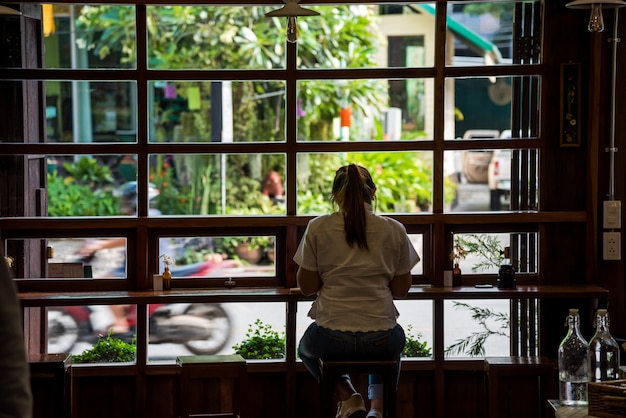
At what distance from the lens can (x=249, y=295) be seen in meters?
4.95

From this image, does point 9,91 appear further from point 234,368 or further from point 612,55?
point 612,55

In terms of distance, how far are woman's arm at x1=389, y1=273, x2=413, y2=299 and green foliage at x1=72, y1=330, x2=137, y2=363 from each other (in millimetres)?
1598

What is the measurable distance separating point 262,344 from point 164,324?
550 mm

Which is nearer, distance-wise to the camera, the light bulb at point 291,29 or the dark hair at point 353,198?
the dark hair at point 353,198

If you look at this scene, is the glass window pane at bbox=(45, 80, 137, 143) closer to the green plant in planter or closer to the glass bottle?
the glass bottle

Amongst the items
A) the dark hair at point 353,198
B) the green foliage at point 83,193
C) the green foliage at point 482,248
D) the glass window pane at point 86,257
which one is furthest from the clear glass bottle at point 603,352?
the green foliage at point 83,193

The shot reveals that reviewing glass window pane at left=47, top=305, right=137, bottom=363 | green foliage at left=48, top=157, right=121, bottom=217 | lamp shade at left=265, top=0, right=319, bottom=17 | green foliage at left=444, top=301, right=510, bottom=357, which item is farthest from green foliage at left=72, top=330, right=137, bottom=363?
lamp shade at left=265, top=0, right=319, bottom=17

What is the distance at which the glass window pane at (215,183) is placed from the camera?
5801 mm

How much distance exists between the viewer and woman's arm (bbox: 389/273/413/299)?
14.6 ft

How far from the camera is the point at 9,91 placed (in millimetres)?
5250

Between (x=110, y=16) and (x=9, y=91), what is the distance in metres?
3.51

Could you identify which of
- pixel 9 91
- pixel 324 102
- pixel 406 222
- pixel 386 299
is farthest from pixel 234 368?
pixel 324 102

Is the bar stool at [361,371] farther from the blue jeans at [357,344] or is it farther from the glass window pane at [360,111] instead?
the glass window pane at [360,111]

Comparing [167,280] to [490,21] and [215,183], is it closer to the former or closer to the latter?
[215,183]
